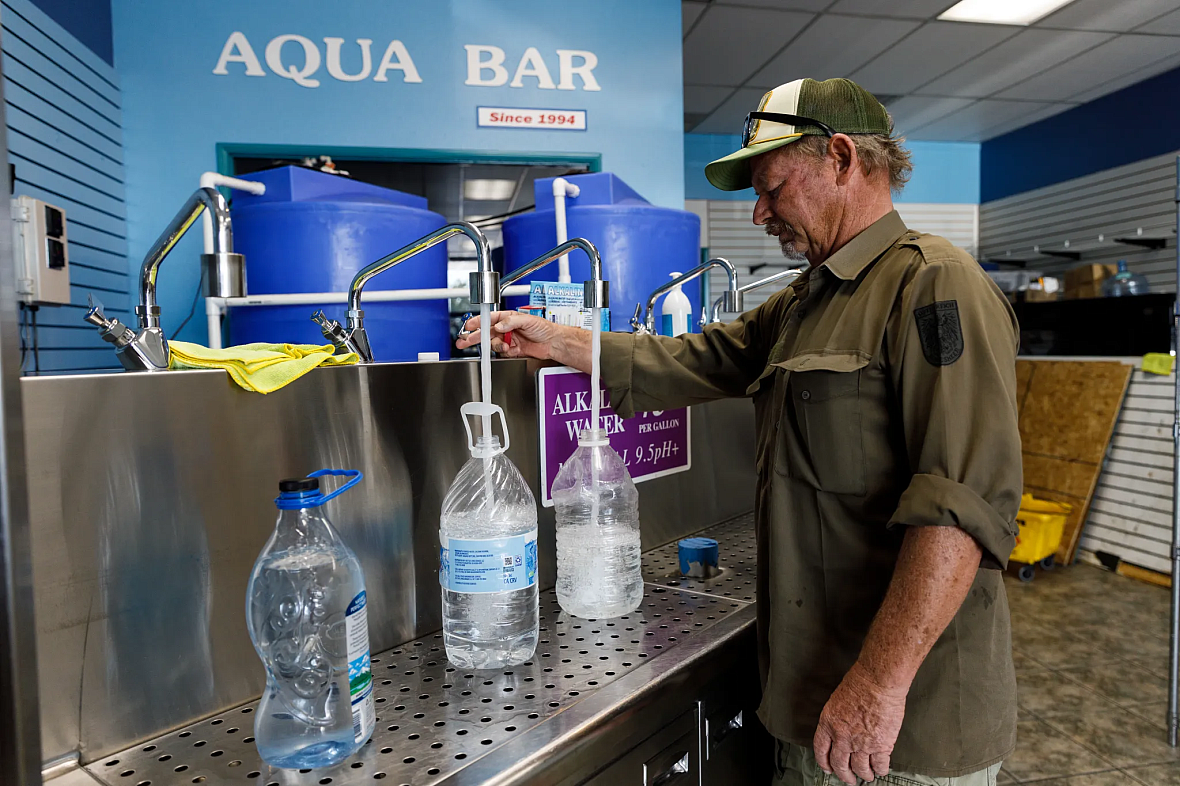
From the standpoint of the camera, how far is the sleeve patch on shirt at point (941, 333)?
110 cm

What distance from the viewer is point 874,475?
3.98 ft

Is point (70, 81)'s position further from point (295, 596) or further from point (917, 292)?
point (917, 292)

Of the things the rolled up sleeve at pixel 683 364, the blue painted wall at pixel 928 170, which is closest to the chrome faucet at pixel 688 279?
the rolled up sleeve at pixel 683 364

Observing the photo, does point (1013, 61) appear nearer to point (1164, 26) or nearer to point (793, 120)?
point (1164, 26)

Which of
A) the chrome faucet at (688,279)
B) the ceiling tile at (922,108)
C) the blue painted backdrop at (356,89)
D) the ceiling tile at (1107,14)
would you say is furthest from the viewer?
the ceiling tile at (922,108)

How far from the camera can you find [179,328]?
3.54 m

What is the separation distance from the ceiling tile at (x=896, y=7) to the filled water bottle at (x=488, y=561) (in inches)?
193

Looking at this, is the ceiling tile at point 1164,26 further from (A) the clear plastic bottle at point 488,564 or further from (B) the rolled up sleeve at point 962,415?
(A) the clear plastic bottle at point 488,564

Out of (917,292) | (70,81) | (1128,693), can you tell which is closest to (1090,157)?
(1128,693)

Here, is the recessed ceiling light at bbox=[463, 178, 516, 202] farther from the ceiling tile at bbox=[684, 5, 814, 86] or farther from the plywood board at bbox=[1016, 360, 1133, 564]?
the plywood board at bbox=[1016, 360, 1133, 564]

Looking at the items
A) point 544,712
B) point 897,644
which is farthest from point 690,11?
point 544,712

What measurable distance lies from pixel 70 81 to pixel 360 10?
135 cm

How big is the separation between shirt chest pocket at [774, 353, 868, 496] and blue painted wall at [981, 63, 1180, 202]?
23.5 feet

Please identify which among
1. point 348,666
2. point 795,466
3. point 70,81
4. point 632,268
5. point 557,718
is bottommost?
point 557,718
